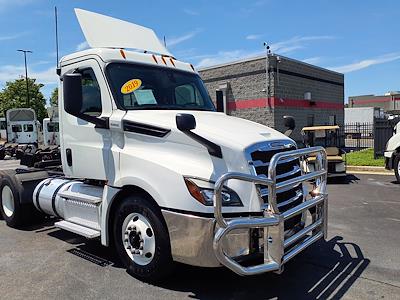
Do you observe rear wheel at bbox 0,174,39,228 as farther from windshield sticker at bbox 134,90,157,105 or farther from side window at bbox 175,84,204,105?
side window at bbox 175,84,204,105

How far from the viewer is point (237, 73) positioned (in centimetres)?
2195

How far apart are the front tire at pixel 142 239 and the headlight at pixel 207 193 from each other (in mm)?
549

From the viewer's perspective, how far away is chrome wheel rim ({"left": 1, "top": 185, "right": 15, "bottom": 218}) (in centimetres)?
722

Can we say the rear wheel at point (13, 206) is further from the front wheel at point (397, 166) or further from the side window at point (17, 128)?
the side window at point (17, 128)

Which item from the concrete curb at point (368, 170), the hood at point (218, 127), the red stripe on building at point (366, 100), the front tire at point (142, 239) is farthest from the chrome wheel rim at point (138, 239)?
the red stripe on building at point (366, 100)

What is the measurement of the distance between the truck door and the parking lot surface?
1.12m

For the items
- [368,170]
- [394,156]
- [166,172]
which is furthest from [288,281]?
[368,170]

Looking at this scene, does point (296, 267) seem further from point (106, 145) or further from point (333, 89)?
point (333, 89)

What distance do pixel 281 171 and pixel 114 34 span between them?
3123 mm

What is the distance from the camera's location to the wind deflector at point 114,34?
5443 millimetres

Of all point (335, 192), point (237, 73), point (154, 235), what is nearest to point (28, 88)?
point (237, 73)

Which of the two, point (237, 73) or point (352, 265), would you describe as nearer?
point (352, 265)

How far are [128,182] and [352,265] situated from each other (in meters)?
2.82

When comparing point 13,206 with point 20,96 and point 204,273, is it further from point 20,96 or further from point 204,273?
point 20,96
